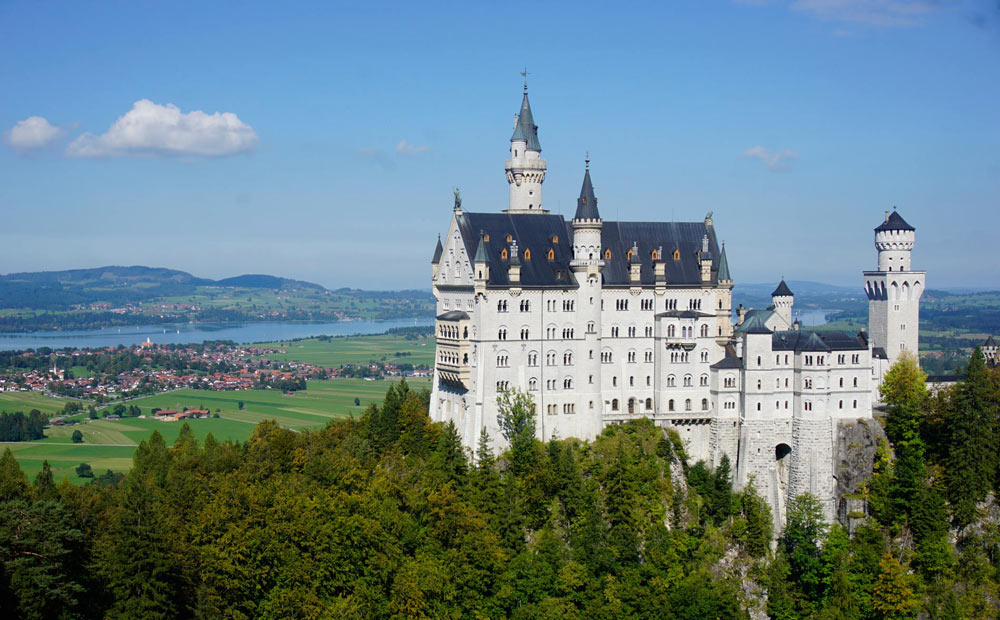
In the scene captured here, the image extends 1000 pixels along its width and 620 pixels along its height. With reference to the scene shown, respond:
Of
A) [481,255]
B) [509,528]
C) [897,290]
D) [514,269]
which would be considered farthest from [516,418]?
[897,290]

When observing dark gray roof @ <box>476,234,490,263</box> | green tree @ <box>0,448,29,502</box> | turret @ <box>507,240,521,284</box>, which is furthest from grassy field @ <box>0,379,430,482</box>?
dark gray roof @ <box>476,234,490,263</box>

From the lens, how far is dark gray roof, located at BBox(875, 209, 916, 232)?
3612 inches

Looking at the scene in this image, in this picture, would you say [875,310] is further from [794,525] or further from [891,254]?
[794,525]

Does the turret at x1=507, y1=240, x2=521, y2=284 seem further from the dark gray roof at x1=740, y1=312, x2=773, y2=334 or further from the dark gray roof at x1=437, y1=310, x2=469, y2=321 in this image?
the dark gray roof at x1=740, y1=312, x2=773, y2=334

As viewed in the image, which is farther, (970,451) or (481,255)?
(970,451)

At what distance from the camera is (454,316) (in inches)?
3265

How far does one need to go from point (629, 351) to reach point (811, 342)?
14.3 metres

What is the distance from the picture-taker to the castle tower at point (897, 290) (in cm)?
9119

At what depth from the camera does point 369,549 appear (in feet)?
224

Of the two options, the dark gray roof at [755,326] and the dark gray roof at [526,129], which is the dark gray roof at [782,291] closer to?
the dark gray roof at [755,326]

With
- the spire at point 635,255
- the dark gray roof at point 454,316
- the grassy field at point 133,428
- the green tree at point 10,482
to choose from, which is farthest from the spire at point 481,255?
the grassy field at point 133,428

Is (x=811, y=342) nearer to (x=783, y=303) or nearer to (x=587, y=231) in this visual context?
(x=783, y=303)

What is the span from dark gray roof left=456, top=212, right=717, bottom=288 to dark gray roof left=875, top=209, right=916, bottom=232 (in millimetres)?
15388

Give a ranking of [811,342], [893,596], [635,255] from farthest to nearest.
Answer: [635,255] → [811,342] → [893,596]
